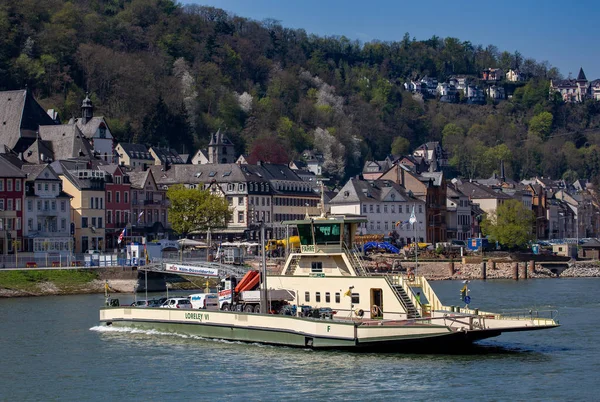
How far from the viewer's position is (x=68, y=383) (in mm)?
46344

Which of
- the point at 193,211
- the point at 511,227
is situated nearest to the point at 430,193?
the point at 511,227

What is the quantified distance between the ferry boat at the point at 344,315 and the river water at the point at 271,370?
65 centimetres

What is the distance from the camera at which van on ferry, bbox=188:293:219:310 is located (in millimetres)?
58656

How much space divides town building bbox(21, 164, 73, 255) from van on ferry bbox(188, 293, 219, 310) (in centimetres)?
4804

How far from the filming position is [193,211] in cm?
12162

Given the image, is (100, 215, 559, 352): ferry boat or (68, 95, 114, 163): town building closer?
(100, 215, 559, 352): ferry boat

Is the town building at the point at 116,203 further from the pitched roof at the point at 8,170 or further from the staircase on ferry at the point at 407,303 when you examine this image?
the staircase on ferry at the point at 407,303

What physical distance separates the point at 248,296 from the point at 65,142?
83.6 meters

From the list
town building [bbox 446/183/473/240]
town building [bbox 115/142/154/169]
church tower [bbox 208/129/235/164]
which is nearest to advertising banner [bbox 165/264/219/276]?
town building [bbox 115/142/154/169]

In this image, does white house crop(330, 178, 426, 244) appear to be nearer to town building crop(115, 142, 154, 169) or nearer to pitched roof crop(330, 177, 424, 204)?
pitched roof crop(330, 177, 424, 204)

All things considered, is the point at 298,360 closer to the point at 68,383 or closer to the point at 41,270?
the point at 68,383

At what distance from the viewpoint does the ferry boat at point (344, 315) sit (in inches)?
1949

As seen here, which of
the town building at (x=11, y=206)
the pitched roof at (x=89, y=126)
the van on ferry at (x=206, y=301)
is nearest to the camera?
the van on ferry at (x=206, y=301)

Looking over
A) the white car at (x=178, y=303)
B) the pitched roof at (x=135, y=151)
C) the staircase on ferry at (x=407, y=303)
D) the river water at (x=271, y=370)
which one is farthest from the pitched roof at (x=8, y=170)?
the pitched roof at (x=135, y=151)
